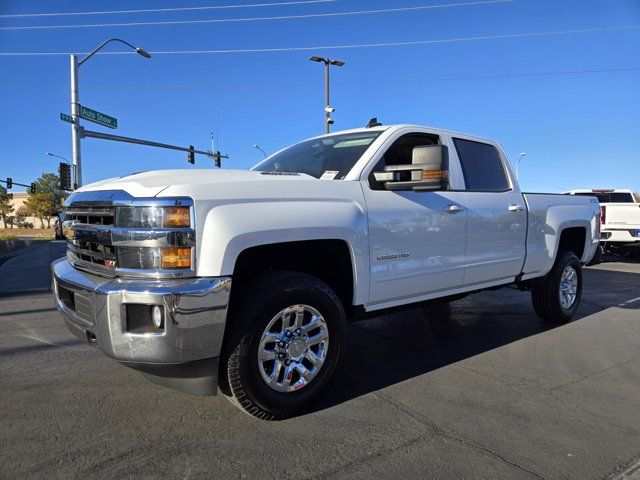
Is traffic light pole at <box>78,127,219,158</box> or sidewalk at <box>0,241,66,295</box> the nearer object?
sidewalk at <box>0,241,66,295</box>

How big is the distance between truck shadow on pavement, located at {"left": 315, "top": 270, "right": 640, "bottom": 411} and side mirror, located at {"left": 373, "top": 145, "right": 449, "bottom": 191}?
1.37 meters

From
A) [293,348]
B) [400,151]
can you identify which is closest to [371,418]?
[293,348]

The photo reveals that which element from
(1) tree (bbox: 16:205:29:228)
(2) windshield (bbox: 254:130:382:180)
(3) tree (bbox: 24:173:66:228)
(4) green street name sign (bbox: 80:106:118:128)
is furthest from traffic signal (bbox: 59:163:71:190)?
(1) tree (bbox: 16:205:29:228)

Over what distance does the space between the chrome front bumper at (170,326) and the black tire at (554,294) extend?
14.3 feet

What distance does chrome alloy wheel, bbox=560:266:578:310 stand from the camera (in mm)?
5824

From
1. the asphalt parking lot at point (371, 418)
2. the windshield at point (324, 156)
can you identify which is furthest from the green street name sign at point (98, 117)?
the windshield at point (324, 156)

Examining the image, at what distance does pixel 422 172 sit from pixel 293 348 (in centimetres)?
156

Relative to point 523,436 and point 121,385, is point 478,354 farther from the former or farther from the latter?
point 121,385

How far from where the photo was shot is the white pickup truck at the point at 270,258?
8.73ft

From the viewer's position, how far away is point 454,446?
2.81 metres

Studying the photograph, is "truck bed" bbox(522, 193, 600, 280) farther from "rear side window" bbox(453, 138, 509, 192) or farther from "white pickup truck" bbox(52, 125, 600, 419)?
"white pickup truck" bbox(52, 125, 600, 419)

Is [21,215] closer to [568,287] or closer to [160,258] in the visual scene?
[568,287]

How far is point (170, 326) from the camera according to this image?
8.49ft

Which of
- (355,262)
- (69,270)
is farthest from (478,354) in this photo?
(69,270)
